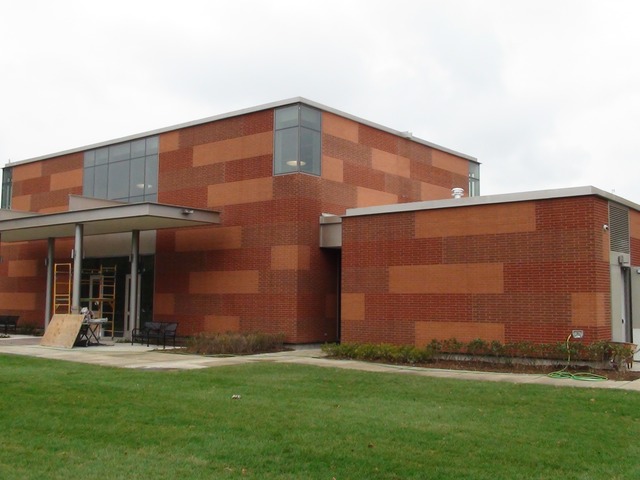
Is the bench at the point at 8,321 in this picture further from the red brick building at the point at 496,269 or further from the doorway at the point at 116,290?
the red brick building at the point at 496,269

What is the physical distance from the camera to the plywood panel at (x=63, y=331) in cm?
2314

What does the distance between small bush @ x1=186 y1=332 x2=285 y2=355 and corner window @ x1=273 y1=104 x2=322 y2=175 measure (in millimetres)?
5506

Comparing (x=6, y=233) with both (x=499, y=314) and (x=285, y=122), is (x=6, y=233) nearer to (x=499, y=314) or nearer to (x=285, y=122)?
(x=285, y=122)

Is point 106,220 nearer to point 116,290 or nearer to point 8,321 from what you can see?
point 116,290

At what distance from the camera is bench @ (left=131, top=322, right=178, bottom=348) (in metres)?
23.6

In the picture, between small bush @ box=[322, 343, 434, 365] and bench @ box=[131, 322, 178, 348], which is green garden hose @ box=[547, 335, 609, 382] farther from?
bench @ box=[131, 322, 178, 348]

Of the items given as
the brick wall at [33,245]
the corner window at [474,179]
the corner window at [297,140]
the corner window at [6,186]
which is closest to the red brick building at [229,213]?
the corner window at [297,140]

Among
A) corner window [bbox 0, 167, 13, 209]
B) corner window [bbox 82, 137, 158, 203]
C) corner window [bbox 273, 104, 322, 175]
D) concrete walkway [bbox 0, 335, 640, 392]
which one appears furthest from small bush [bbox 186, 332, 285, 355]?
corner window [bbox 0, 167, 13, 209]

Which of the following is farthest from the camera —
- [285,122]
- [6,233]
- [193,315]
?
[6,233]

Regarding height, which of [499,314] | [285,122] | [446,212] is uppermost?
[285,122]

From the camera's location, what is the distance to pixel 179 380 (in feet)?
45.3

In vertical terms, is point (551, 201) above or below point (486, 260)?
above

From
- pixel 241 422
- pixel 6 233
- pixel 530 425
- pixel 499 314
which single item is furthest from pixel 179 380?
pixel 6 233

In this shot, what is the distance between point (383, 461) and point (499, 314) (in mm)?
11081
